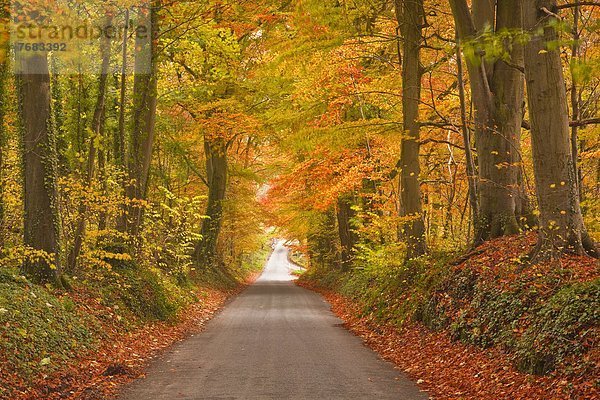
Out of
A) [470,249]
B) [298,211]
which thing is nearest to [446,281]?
[470,249]

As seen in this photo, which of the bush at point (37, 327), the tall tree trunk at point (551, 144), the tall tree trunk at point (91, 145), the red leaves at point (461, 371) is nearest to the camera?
the red leaves at point (461, 371)

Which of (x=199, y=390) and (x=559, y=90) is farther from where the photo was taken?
(x=559, y=90)

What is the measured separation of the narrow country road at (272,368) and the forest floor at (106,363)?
0.35 meters

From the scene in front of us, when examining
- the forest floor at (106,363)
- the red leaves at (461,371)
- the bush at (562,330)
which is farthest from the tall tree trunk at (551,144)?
the forest floor at (106,363)

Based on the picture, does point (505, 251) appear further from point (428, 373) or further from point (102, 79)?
point (102, 79)

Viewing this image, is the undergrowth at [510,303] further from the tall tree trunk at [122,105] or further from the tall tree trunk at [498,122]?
the tall tree trunk at [122,105]

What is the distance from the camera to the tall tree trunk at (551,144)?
9.37 m

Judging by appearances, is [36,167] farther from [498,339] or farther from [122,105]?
[498,339]

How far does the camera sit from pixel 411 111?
51.6ft

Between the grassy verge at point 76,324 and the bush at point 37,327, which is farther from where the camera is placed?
the bush at point 37,327

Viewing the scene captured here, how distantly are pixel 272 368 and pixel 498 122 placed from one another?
6.89m

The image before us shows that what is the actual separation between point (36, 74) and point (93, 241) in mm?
5072

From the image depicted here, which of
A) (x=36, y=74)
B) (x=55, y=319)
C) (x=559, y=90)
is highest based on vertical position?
(x=36, y=74)

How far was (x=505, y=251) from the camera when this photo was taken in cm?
1109
